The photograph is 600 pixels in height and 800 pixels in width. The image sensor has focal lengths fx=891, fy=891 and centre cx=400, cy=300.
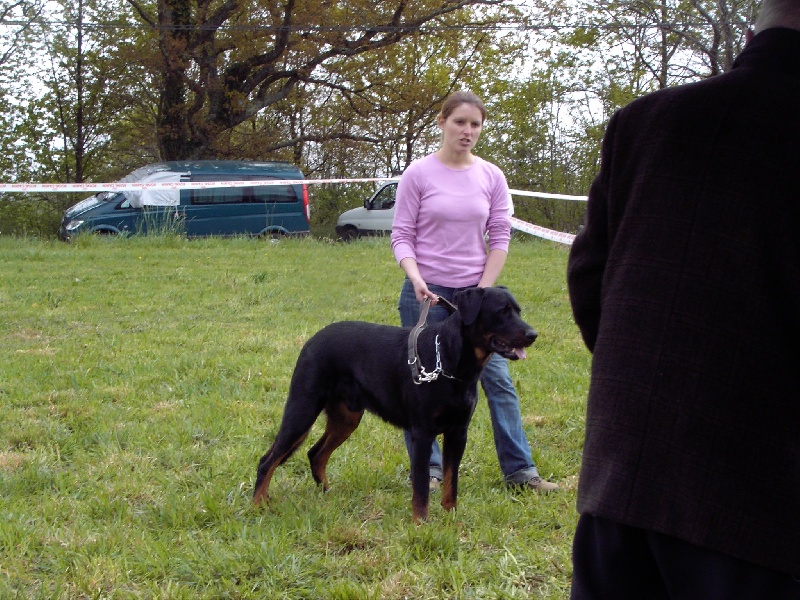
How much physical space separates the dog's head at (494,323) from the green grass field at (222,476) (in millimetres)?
779

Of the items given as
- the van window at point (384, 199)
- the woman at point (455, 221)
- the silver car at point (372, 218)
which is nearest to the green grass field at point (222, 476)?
the woman at point (455, 221)

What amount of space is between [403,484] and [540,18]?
21.9 m

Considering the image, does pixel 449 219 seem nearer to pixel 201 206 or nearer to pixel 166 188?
pixel 166 188

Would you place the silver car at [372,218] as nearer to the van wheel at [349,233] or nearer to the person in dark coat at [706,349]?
the van wheel at [349,233]

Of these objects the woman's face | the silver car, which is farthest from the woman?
the silver car

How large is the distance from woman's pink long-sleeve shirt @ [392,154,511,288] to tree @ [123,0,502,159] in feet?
66.5

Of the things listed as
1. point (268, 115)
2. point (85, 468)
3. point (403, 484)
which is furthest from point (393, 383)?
point (268, 115)

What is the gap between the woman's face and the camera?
4.28m

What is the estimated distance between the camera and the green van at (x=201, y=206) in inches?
659

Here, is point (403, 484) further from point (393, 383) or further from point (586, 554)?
point (586, 554)

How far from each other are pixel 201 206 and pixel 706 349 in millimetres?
16914

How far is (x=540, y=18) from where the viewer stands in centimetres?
2436

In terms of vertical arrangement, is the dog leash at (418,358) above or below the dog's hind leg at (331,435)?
above

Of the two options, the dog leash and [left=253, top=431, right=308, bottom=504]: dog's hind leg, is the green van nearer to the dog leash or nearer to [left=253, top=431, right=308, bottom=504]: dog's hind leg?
Answer: [left=253, top=431, right=308, bottom=504]: dog's hind leg
